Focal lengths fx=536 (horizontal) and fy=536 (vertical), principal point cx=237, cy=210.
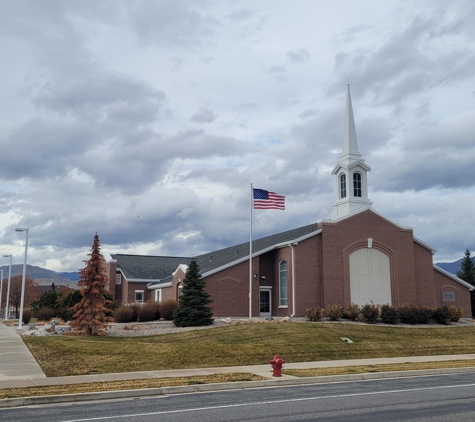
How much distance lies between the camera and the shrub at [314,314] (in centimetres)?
3341

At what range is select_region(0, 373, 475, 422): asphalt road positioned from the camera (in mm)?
9930

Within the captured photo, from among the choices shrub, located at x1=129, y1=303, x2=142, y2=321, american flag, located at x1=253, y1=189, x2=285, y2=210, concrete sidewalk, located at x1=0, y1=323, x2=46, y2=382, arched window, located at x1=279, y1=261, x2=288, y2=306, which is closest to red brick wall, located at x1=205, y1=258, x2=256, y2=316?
arched window, located at x1=279, y1=261, x2=288, y2=306

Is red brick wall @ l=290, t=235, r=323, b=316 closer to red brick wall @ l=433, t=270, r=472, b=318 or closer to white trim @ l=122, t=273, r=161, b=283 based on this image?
red brick wall @ l=433, t=270, r=472, b=318

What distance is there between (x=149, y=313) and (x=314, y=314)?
11.6m

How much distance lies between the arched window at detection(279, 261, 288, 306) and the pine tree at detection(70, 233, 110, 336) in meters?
14.6

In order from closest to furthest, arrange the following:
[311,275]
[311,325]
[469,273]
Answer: [311,325], [311,275], [469,273]

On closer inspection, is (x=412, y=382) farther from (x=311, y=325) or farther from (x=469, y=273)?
(x=469, y=273)

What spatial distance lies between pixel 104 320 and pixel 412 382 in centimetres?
1719

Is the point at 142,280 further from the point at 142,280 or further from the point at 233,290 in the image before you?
the point at 233,290

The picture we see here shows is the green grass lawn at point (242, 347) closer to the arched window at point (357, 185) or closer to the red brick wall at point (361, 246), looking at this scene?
the red brick wall at point (361, 246)

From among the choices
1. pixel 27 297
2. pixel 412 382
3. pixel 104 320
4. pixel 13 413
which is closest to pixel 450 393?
pixel 412 382

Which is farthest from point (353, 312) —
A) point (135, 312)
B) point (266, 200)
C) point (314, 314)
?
point (135, 312)

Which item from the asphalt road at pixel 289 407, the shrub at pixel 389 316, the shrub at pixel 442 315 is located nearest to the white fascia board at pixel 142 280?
the shrub at pixel 389 316

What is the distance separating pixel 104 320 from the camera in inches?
1088
